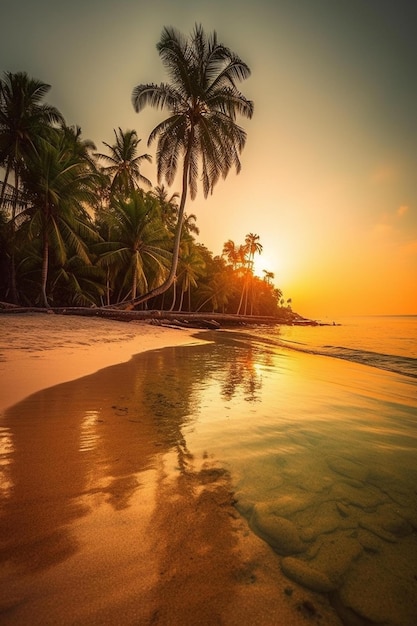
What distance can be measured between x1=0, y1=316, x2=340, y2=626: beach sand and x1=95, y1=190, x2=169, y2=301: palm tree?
16947 mm

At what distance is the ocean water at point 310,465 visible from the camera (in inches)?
33.0

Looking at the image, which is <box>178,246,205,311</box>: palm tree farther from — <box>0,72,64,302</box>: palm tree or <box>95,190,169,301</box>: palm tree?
<box>0,72,64,302</box>: palm tree

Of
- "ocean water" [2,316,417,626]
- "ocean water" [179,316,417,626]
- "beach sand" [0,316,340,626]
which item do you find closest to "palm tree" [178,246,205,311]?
"ocean water" [2,316,417,626]

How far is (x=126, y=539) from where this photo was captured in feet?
3.07

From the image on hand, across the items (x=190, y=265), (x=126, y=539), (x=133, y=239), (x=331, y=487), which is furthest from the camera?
(x=190, y=265)

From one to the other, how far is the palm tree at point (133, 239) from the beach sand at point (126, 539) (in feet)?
55.6

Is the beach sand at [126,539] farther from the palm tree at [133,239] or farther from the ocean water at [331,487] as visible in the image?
the palm tree at [133,239]

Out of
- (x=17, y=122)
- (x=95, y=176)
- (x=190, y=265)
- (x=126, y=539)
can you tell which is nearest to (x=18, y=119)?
(x=17, y=122)

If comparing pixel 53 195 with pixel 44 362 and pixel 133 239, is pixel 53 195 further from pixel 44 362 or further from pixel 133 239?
pixel 44 362

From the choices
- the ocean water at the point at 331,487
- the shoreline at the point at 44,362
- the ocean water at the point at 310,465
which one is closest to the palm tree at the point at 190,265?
the shoreline at the point at 44,362

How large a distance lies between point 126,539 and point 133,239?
1898 cm

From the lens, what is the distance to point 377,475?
1.44 m

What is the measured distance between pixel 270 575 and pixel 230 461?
27.9 inches

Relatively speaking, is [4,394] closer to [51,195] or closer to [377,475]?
[377,475]
